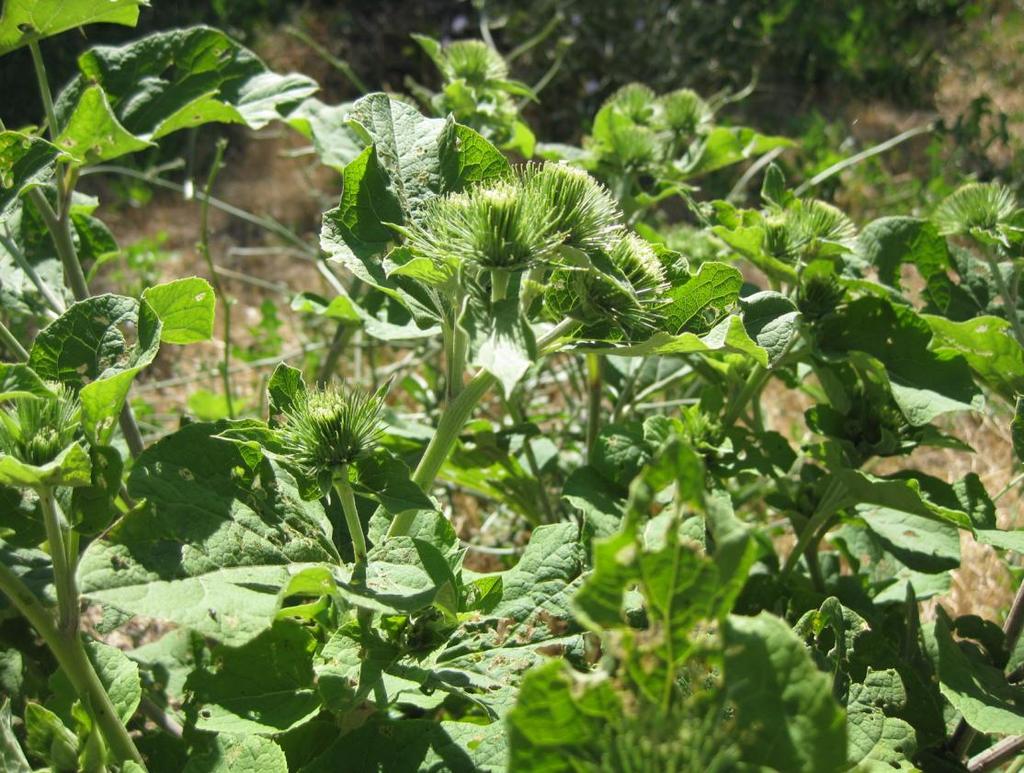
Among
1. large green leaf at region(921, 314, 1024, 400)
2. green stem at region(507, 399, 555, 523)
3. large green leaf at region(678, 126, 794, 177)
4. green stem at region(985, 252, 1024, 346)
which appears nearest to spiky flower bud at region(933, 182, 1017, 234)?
green stem at region(985, 252, 1024, 346)

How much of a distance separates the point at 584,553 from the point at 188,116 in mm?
974

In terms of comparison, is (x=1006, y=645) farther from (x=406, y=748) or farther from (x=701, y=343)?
(x=406, y=748)

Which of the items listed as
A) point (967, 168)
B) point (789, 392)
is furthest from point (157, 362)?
point (967, 168)

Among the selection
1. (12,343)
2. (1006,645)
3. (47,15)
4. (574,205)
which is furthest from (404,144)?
(1006,645)

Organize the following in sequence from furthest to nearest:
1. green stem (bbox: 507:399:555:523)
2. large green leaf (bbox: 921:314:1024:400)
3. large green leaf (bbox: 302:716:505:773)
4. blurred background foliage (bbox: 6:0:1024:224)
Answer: blurred background foliage (bbox: 6:0:1024:224)
green stem (bbox: 507:399:555:523)
large green leaf (bbox: 921:314:1024:400)
large green leaf (bbox: 302:716:505:773)

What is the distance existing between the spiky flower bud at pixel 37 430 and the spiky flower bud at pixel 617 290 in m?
0.59

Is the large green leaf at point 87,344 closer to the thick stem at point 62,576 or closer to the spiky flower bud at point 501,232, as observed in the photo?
the thick stem at point 62,576

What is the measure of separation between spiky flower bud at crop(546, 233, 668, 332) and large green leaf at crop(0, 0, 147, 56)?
2.54ft

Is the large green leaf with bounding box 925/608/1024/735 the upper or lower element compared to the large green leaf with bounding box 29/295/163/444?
lower

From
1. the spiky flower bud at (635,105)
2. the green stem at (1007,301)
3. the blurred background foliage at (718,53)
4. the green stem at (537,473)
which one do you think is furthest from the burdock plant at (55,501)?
the blurred background foliage at (718,53)

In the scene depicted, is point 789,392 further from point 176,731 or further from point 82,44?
point 82,44

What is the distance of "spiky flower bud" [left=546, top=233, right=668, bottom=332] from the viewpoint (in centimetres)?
109

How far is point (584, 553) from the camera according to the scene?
4.36ft

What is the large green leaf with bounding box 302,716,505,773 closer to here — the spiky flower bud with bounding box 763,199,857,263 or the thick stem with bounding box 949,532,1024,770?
the thick stem with bounding box 949,532,1024,770
